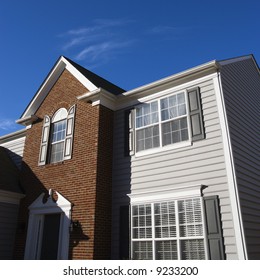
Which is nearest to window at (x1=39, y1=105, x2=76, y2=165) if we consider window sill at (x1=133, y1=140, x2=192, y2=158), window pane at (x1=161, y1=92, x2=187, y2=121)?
window sill at (x1=133, y1=140, x2=192, y2=158)

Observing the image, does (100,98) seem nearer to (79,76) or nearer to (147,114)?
(79,76)

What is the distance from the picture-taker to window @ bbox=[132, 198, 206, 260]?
299 inches

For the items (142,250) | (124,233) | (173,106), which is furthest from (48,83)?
(142,250)

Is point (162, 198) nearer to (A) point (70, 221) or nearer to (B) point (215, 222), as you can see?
(B) point (215, 222)

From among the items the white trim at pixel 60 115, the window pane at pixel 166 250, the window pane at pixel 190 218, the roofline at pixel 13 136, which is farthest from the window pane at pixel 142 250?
the roofline at pixel 13 136

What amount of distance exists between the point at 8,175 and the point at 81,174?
3906 mm

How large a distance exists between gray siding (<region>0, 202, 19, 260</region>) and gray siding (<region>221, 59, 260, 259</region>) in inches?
328

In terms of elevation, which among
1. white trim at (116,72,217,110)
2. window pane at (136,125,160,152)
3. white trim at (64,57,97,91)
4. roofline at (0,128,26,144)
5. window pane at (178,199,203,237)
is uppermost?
white trim at (64,57,97,91)

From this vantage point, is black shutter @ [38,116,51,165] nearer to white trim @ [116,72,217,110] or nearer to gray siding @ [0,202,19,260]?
gray siding @ [0,202,19,260]

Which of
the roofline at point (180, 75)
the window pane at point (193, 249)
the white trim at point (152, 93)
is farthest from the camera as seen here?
the white trim at point (152, 93)

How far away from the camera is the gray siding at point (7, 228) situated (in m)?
10.6

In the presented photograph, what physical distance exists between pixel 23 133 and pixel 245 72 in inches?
404

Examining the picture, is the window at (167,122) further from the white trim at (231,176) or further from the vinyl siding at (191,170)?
the white trim at (231,176)

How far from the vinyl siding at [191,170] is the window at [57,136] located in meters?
2.14
